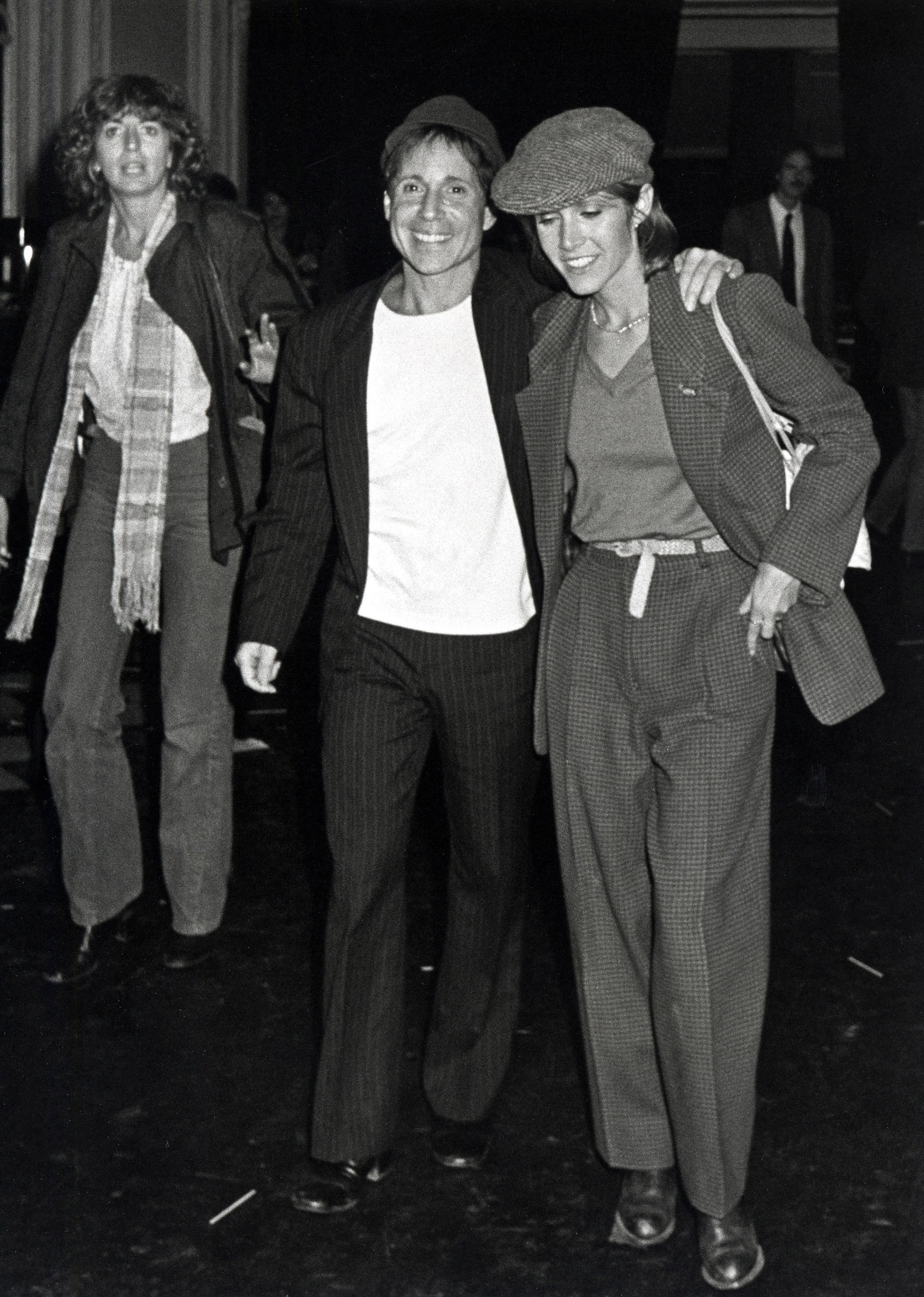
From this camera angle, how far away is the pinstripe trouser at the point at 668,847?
10.3 ft

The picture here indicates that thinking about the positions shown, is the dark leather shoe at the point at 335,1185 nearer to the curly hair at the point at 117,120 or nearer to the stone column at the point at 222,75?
the curly hair at the point at 117,120

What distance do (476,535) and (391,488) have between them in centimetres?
17

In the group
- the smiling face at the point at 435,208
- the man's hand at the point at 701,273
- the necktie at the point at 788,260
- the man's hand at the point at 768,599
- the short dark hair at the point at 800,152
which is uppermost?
the short dark hair at the point at 800,152

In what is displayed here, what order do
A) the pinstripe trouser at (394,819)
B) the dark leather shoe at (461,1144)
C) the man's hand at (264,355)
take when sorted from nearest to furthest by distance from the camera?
1. the pinstripe trouser at (394,819)
2. the dark leather shoe at (461,1144)
3. the man's hand at (264,355)

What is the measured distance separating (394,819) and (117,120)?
179cm

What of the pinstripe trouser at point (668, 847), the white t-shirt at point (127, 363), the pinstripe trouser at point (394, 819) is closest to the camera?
the pinstripe trouser at point (668, 847)

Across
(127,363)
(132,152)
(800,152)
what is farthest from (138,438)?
(800,152)

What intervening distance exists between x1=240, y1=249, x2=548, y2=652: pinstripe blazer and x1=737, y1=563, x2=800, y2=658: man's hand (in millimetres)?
474

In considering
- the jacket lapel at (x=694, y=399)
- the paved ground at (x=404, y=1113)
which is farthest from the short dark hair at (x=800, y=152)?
the jacket lapel at (x=694, y=399)

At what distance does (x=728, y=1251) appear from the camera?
10.6ft

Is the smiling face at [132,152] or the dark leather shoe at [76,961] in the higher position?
the smiling face at [132,152]

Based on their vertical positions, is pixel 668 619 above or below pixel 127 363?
below

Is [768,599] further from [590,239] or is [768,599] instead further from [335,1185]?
[335,1185]

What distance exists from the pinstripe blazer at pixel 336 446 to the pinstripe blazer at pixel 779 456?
1.16 ft
